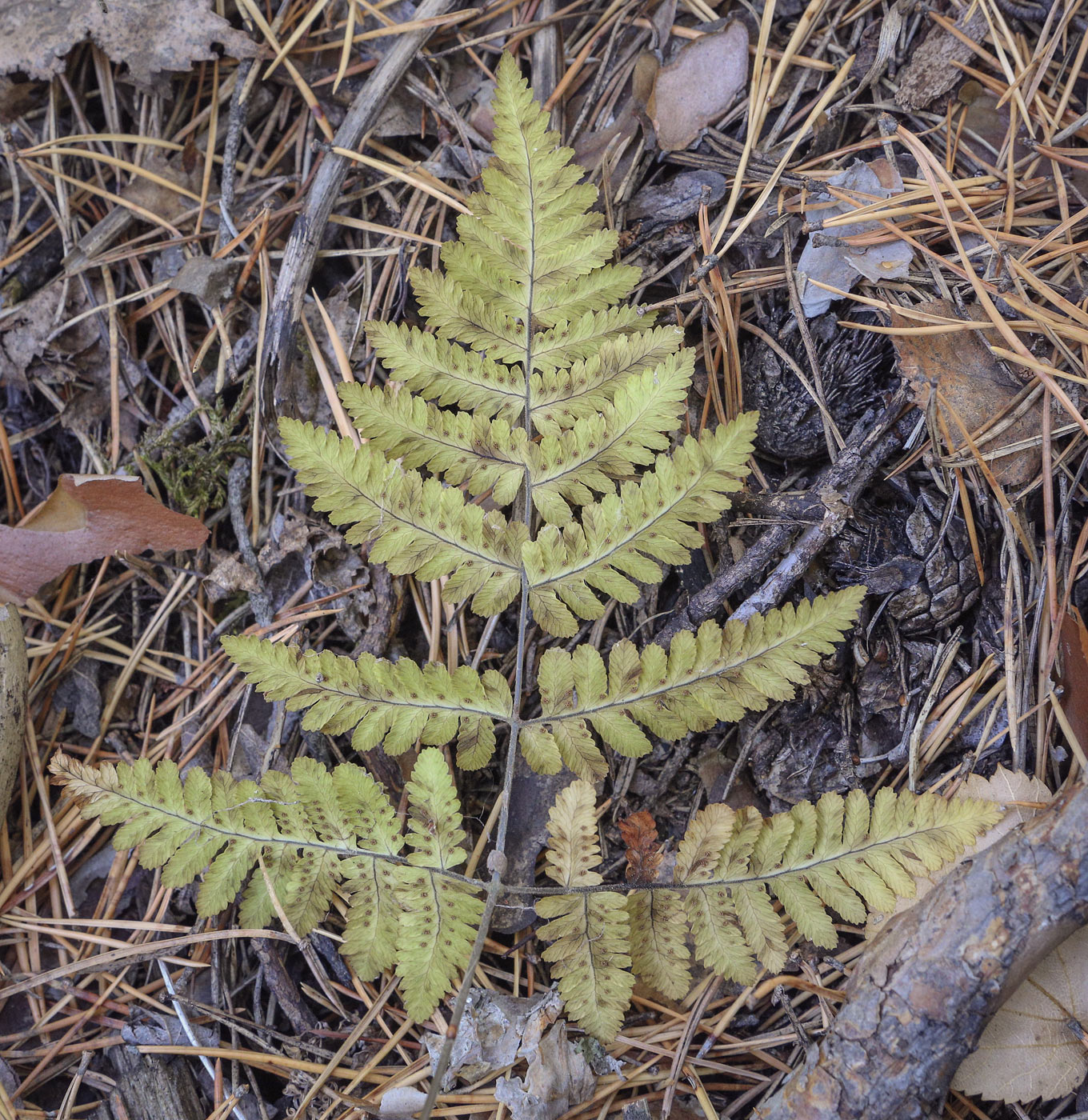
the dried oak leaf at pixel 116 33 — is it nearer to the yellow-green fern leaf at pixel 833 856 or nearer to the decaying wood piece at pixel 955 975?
the yellow-green fern leaf at pixel 833 856

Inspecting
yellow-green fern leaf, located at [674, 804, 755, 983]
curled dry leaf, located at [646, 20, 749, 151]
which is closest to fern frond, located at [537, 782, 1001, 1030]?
yellow-green fern leaf, located at [674, 804, 755, 983]

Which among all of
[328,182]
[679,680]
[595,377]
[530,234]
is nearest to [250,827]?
[679,680]

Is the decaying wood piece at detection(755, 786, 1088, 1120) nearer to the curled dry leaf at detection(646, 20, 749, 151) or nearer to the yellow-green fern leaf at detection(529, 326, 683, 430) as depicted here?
the yellow-green fern leaf at detection(529, 326, 683, 430)

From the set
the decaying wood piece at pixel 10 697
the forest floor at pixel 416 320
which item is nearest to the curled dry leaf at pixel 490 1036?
the forest floor at pixel 416 320

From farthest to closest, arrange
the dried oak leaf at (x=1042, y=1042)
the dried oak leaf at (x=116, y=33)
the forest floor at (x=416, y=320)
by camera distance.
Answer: the dried oak leaf at (x=116, y=33) → the forest floor at (x=416, y=320) → the dried oak leaf at (x=1042, y=1042)

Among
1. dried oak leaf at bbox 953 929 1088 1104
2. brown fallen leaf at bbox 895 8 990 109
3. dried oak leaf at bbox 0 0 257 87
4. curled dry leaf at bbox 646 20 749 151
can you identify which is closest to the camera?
dried oak leaf at bbox 953 929 1088 1104

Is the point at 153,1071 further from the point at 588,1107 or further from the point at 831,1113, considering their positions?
the point at 831,1113
